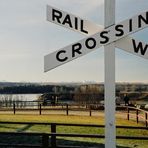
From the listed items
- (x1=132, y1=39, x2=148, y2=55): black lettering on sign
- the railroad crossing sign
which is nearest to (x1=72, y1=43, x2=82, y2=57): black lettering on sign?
the railroad crossing sign

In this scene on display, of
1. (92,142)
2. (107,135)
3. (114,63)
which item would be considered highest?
(114,63)

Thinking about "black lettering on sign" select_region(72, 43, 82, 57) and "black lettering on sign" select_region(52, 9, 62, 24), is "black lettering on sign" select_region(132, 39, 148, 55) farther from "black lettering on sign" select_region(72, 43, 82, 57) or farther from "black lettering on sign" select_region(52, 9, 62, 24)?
"black lettering on sign" select_region(52, 9, 62, 24)

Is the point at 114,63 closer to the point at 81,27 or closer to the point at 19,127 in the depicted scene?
the point at 81,27

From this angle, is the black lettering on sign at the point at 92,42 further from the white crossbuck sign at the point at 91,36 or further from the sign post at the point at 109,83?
the sign post at the point at 109,83

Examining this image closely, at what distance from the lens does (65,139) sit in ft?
51.4

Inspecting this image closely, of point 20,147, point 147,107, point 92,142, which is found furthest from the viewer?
point 147,107

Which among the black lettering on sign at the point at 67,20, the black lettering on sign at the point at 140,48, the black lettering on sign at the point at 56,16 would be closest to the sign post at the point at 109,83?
the black lettering on sign at the point at 140,48

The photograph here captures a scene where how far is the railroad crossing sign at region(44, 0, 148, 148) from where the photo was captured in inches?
196

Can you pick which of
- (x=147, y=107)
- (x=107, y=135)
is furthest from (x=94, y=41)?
(x=147, y=107)

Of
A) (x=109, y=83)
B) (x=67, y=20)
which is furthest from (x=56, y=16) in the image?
(x=109, y=83)

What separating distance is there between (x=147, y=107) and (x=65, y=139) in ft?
93.1

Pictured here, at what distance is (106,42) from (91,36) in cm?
18

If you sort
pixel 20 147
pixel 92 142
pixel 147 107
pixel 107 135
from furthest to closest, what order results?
pixel 147 107
pixel 92 142
pixel 20 147
pixel 107 135

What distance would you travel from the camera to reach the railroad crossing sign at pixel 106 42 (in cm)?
498
